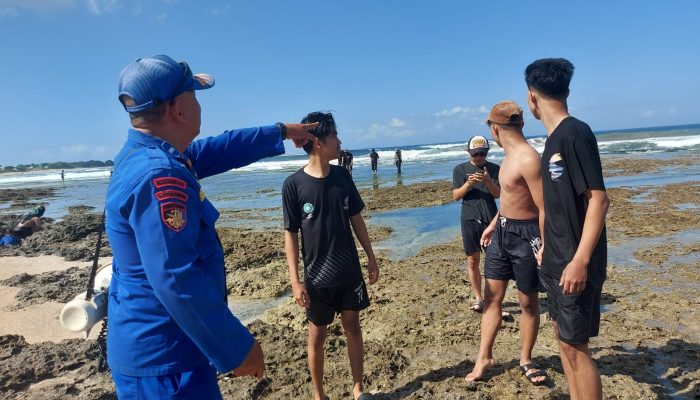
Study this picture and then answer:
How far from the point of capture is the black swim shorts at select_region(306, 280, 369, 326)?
10.7 feet

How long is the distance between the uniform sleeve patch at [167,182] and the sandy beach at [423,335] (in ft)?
8.70

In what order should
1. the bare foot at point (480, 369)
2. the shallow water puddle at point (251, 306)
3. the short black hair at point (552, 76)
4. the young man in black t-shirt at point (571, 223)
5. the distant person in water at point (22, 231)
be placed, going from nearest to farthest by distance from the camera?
the young man in black t-shirt at point (571, 223)
the short black hair at point (552, 76)
the bare foot at point (480, 369)
the shallow water puddle at point (251, 306)
the distant person in water at point (22, 231)

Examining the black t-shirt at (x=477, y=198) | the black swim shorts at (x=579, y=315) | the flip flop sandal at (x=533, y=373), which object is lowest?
the flip flop sandal at (x=533, y=373)

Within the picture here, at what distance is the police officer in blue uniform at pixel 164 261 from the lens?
144cm

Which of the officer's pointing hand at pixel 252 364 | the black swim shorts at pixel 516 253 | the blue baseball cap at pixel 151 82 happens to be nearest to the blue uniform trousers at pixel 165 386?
the officer's pointing hand at pixel 252 364

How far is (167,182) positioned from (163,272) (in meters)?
0.30

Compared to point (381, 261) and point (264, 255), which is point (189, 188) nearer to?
point (381, 261)

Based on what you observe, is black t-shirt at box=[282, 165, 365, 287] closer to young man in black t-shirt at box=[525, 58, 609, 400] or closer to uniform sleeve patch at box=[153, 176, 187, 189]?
young man in black t-shirt at box=[525, 58, 609, 400]

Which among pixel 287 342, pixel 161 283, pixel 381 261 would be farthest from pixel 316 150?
pixel 381 261

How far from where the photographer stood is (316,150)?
10.7ft

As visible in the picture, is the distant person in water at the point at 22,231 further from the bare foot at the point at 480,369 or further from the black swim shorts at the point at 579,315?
the black swim shorts at the point at 579,315

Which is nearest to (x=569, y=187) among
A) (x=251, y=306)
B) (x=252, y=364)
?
(x=252, y=364)

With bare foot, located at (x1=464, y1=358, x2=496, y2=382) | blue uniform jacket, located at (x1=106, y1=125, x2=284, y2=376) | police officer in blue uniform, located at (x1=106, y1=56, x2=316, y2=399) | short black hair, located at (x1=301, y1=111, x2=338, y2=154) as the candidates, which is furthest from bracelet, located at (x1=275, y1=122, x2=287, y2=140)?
bare foot, located at (x1=464, y1=358, x2=496, y2=382)

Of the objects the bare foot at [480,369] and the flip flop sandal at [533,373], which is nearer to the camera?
the flip flop sandal at [533,373]
